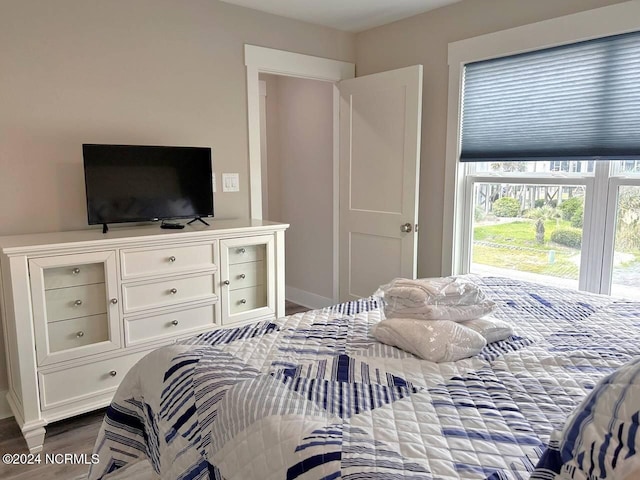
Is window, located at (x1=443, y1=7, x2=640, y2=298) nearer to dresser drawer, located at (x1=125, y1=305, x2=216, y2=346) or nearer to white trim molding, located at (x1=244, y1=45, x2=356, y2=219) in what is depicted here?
white trim molding, located at (x1=244, y1=45, x2=356, y2=219)

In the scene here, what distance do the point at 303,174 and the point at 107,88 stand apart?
6.52 feet

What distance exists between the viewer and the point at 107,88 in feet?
8.98

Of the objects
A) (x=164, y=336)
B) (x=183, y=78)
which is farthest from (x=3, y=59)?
(x=164, y=336)

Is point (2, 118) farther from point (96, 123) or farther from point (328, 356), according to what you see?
point (328, 356)

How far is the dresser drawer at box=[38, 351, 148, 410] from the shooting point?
2275 mm

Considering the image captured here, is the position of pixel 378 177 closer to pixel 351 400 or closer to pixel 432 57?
pixel 432 57

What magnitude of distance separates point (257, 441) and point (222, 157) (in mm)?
2474

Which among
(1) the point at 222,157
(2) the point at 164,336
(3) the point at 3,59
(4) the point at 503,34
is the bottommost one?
(2) the point at 164,336

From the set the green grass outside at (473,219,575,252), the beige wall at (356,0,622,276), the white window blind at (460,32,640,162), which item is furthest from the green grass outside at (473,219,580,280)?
the white window blind at (460,32,640,162)

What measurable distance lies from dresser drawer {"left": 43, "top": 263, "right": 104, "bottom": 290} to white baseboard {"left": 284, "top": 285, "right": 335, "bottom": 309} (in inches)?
88.3

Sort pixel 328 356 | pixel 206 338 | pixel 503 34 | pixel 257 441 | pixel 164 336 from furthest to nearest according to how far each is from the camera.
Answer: pixel 503 34 < pixel 164 336 < pixel 206 338 < pixel 328 356 < pixel 257 441

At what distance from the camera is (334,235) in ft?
13.2

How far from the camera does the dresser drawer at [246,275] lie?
2.88 metres

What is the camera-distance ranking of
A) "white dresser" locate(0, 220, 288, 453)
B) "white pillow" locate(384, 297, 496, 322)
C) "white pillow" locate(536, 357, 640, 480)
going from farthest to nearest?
1. "white dresser" locate(0, 220, 288, 453)
2. "white pillow" locate(384, 297, 496, 322)
3. "white pillow" locate(536, 357, 640, 480)
